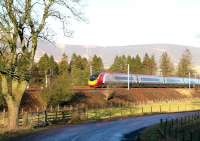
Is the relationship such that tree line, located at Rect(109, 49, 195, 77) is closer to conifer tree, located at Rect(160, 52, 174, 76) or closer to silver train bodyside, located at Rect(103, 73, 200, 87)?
conifer tree, located at Rect(160, 52, 174, 76)

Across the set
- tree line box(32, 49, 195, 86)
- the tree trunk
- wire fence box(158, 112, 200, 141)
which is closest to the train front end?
tree line box(32, 49, 195, 86)

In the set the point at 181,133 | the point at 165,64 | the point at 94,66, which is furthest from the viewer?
the point at 165,64

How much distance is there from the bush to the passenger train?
65.6 ft

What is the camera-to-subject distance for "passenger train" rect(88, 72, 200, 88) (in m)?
88.8

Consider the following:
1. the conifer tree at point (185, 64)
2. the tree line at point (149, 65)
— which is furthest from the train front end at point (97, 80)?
the conifer tree at point (185, 64)

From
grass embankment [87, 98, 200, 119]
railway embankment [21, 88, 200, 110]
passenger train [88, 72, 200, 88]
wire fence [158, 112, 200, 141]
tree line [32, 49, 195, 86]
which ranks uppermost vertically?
tree line [32, 49, 195, 86]

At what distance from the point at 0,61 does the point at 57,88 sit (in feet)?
106

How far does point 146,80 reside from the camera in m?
105

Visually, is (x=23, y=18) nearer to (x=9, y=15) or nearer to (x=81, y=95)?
(x=9, y=15)

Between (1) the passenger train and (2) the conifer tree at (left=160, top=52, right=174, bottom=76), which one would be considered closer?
(1) the passenger train

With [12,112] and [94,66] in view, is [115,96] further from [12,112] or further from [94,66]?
[94,66]

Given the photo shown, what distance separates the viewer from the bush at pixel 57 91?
217 feet

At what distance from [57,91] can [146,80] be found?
41.5 m

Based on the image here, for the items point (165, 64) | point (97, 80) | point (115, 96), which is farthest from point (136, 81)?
point (165, 64)
